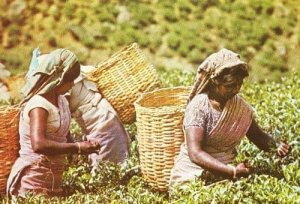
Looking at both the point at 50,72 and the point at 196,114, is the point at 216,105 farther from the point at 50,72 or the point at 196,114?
the point at 50,72

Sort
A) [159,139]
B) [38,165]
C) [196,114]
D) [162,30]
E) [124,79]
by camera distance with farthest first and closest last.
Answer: [162,30], [124,79], [159,139], [38,165], [196,114]

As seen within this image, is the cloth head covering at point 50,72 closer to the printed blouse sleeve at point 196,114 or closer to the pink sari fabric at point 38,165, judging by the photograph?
the pink sari fabric at point 38,165

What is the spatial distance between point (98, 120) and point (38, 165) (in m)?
1.09

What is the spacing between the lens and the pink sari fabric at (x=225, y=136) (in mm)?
5941

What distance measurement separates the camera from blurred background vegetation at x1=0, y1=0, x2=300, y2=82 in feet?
40.9

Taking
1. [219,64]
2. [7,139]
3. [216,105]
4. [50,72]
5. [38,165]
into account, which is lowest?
[38,165]

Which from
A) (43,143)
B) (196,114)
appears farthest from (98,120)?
(196,114)

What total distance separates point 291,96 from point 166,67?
14.5 ft

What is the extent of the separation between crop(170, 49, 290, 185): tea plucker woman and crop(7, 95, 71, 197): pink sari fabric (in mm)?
994

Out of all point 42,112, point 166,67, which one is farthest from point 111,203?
point 166,67

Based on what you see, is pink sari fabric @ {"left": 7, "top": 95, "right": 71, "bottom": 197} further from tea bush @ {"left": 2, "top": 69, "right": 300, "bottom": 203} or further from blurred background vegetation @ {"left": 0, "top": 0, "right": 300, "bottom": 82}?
blurred background vegetation @ {"left": 0, "top": 0, "right": 300, "bottom": 82}

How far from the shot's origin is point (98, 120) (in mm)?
7371

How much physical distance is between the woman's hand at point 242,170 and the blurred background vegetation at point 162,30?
6.48m

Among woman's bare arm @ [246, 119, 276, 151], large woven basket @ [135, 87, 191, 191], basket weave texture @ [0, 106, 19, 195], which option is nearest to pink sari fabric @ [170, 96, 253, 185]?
woman's bare arm @ [246, 119, 276, 151]
